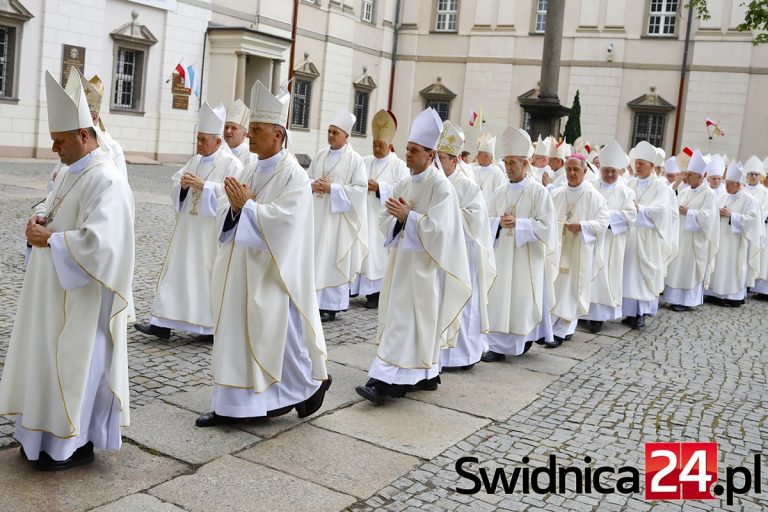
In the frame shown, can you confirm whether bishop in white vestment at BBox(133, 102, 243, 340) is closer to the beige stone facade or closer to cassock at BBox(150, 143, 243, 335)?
cassock at BBox(150, 143, 243, 335)

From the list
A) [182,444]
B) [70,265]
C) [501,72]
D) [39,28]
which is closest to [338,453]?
[182,444]

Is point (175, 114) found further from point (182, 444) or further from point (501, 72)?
point (182, 444)

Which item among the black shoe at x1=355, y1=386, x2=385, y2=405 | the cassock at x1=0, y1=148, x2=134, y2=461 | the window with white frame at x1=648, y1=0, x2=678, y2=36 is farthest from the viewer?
the window with white frame at x1=648, y1=0, x2=678, y2=36

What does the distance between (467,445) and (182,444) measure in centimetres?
169

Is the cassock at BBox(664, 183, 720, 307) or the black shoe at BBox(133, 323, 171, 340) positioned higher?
the cassock at BBox(664, 183, 720, 307)

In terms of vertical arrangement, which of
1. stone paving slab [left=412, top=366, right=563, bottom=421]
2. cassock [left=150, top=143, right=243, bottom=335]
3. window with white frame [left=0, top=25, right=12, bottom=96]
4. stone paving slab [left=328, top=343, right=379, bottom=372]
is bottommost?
stone paving slab [left=412, top=366, right=563, bottom=421]

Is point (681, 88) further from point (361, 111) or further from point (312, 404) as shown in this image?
point (312, 404)

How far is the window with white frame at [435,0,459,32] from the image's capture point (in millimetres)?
31594

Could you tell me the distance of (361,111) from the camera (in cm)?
3127

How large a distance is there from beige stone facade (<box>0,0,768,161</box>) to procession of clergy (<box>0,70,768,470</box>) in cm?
1278

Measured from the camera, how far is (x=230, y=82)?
23547mm

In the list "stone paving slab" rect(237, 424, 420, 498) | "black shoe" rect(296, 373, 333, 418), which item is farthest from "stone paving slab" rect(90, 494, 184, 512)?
"black shoe" rect(296, 373, 333, 418)

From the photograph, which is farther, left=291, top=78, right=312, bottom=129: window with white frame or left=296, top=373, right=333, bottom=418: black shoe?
left=291, top=78, right=312, bottom=129: window with white frame

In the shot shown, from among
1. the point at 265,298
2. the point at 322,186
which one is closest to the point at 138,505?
the point at 265,298
